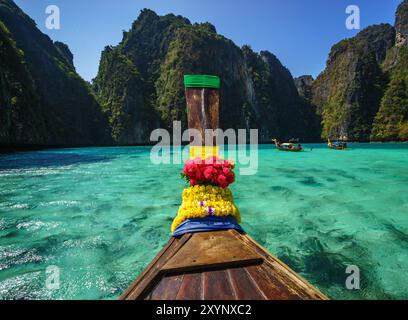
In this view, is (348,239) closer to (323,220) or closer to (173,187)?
(323,220)

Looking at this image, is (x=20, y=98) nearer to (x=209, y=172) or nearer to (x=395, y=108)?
(x=209, y=172)

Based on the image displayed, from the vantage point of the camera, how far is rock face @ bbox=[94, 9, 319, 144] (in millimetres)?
98062

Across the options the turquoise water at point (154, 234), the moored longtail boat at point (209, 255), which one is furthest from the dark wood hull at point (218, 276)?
the turquoise water at point (154, 234)

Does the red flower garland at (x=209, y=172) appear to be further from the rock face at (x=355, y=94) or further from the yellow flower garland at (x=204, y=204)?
the rock face at (x=355, y=94)

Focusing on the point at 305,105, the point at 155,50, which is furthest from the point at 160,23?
the point at 305,105

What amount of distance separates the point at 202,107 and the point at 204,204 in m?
1.60

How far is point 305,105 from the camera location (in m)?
149

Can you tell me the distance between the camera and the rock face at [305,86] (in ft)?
552

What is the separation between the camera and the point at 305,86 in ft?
566

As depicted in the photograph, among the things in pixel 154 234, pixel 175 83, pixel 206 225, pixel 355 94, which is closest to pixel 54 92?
pixel 175 83

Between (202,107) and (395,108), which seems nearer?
(202,107)

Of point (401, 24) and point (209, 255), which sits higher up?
point (401, 24)

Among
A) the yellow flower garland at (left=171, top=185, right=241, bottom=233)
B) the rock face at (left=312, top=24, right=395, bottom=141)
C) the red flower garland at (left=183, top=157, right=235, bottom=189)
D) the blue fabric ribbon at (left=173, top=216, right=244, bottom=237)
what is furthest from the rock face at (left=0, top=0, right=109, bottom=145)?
the rock face at (left=312, top=24, right=395, bottom=141)
